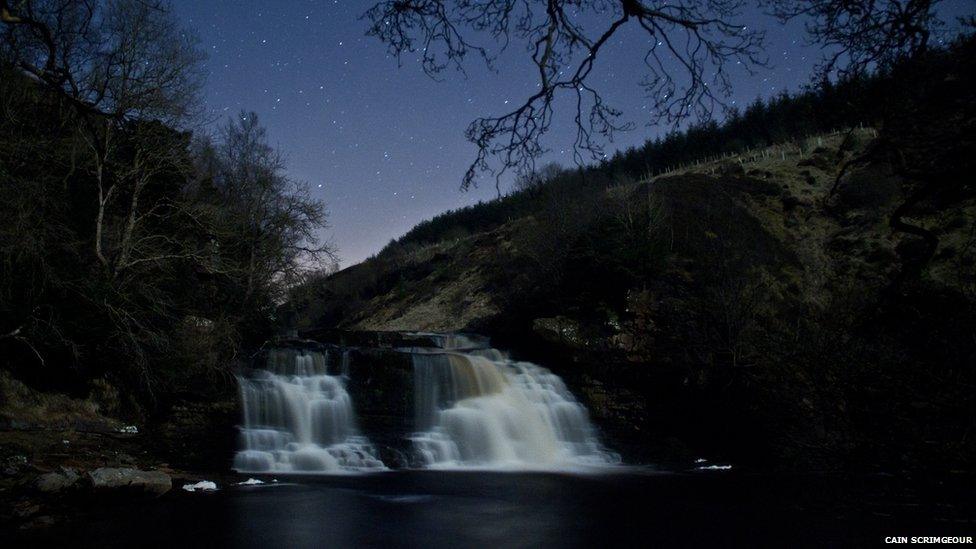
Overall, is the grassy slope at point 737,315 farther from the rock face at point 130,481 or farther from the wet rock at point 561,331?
the rock face at point 130,481

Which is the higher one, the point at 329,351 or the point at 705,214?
the point at 705,214

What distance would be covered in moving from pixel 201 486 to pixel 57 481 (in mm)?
2700

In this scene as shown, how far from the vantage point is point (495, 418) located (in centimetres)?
1998

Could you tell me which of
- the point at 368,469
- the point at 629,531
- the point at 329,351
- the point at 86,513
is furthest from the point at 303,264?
the point at 629,531

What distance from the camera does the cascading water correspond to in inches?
734

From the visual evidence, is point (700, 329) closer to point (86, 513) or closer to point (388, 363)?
point (388, 363)

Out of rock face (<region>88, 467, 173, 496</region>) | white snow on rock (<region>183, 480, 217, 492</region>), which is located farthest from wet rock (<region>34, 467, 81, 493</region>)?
white snow on rock (<region>183, 480, 217, 492</region>)

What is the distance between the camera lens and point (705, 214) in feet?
135

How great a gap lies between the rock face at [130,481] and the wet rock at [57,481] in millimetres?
282

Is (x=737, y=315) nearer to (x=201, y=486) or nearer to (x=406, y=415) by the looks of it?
(x=406, y=415)

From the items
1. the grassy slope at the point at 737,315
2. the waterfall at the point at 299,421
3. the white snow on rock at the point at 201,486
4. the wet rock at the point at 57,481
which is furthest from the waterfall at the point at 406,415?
the wet rock at the point at 57,481

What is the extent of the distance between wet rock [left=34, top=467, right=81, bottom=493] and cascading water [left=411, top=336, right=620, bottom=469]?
897cm

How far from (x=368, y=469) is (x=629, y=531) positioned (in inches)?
318

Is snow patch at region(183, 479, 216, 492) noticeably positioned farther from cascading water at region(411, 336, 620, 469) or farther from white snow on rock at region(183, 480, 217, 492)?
cascading water at region(411, 336, 620, 469)
